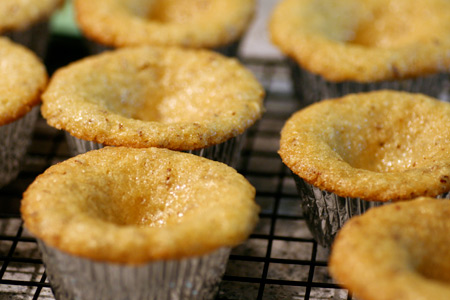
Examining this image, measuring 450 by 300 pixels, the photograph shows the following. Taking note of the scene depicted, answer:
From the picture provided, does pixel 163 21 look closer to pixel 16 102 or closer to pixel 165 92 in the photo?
pixel 165 92

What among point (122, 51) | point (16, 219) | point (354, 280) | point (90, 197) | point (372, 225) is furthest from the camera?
point (122, 51)

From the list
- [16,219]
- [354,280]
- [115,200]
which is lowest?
[16,219]

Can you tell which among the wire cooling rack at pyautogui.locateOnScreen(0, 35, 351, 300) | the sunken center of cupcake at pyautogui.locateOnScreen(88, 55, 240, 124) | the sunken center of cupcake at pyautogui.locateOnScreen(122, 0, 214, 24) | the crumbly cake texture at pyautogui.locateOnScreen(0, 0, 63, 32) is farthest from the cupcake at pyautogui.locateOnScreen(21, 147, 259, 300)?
the sunken center of cupcake at pyautogui.locateOnScreen(122, 0, 214, 24)

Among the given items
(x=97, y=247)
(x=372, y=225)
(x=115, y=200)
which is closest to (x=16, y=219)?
(x=115, y=200)

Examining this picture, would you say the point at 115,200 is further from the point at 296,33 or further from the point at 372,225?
the point at 296,33

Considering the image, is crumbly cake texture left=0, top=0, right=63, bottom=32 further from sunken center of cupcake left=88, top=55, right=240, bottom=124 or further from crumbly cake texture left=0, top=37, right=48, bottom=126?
sunken center of cupcake left=88, top=55, right=240, bottom=124

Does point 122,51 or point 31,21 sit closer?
point 122,51

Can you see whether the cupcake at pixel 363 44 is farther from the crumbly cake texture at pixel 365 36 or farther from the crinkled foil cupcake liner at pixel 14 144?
the crinkled foil cupcake liner at pixel 14 144
